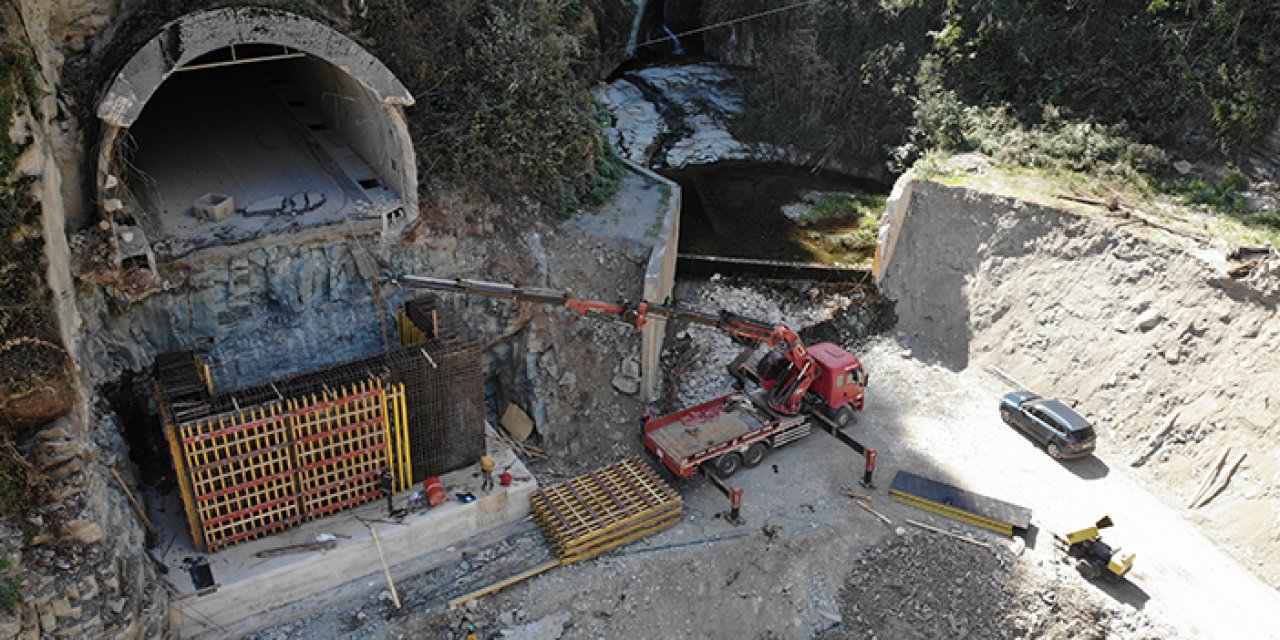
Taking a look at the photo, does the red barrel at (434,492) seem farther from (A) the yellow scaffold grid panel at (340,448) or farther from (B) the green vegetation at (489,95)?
(B) the green vegetation at (489,95)

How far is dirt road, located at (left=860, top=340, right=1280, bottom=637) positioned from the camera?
14.5 metres

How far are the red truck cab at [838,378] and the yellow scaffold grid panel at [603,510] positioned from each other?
413cm

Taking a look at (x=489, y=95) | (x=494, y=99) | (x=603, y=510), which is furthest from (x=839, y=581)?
(x=489, y=95)

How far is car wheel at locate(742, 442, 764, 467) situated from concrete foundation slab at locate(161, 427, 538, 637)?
4163mm

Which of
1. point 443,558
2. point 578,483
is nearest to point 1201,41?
point 578,483

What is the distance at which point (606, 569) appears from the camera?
1432 centimetres

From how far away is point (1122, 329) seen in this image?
1900cm

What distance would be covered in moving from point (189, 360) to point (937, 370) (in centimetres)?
1569

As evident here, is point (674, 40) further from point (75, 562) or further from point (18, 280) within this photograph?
point (75, 562)

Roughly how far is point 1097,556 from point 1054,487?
2.37 meters

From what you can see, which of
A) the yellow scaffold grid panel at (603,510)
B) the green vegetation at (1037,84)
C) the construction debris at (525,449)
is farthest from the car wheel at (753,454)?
the green vegetation at (1037,84)

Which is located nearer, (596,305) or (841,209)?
(596,305)

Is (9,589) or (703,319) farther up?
(703,319)

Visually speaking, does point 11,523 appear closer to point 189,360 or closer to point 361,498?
point 189,360
